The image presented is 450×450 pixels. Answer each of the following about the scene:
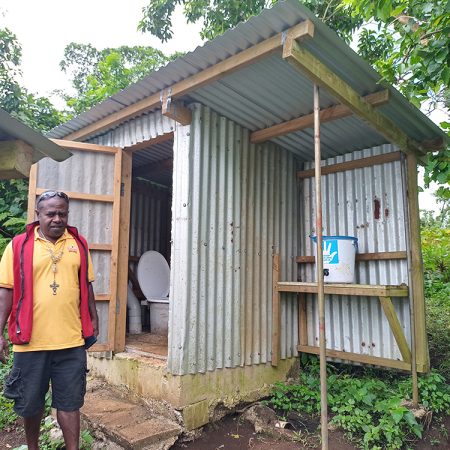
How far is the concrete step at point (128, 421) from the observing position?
9.98 feet

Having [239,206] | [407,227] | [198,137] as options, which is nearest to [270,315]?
[239,206]

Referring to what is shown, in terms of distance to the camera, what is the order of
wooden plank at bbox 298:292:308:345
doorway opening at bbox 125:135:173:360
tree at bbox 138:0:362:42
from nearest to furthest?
wooden plank at bbox 298:292:308:345
doorway opening at bbox 125:135:173:360
tree at bbox 138:0:362:42

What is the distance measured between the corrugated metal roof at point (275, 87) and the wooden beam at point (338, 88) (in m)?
0.12

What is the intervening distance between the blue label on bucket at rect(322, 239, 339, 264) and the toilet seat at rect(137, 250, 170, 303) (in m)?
2.43

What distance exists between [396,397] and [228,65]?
10.6ft

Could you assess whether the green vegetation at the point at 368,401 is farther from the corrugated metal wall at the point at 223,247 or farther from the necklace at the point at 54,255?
the necklace at the point at 54,255

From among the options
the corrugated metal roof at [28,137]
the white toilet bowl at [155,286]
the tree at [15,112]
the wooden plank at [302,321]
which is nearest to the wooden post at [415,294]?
the wooden plank at [302,321]

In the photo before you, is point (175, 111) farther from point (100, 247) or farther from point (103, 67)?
point (103, 67)

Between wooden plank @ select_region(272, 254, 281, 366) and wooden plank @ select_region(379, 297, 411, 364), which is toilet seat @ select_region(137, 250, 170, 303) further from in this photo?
wooden plank @ select_region(379, 297, 411, 364)

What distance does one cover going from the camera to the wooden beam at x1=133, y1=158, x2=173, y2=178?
5.57 metres

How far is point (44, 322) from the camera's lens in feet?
8.15

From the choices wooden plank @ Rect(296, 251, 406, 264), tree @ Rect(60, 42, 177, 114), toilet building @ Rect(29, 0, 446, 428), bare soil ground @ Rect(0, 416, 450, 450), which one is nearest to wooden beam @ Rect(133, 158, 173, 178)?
toilet building @ Rect(29, 0, 446, 428)

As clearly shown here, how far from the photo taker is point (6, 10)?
8961 millimetres

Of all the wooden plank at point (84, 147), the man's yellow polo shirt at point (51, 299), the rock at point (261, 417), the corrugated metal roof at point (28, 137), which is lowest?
the rock at point (261, 417)
